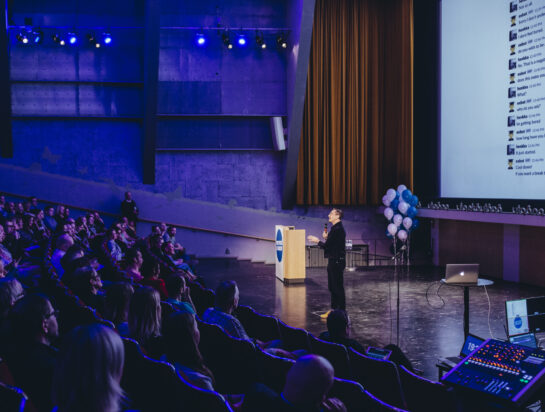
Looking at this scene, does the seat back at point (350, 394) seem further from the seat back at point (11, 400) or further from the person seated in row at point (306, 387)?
the seat back at point (11, 400)

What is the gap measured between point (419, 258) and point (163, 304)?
9919 mm

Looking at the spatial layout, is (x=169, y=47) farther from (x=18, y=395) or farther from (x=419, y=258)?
(x=18, y=395)

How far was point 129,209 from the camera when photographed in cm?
1231

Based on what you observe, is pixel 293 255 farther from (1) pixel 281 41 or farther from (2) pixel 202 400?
(2) pixel 202 400

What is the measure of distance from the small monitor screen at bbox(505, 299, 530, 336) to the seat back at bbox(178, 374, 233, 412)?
2062 mm

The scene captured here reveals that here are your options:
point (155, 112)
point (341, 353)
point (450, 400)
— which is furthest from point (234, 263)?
point (450, 400)

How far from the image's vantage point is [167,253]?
26.5 feet

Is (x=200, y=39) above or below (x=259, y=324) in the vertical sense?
above

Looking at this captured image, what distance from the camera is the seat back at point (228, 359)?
3104 millimetres

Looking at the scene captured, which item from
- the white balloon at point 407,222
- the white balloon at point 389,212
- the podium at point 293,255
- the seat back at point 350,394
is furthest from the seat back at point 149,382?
the white balloon at point 389,212

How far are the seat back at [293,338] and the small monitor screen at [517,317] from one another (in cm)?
127

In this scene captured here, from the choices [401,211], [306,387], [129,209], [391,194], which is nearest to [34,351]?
[306,387]

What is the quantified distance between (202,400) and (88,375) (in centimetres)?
69

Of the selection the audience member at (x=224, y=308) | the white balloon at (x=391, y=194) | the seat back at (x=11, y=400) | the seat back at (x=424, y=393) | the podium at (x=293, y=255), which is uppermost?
the white balloon at (x=391, y=194)
